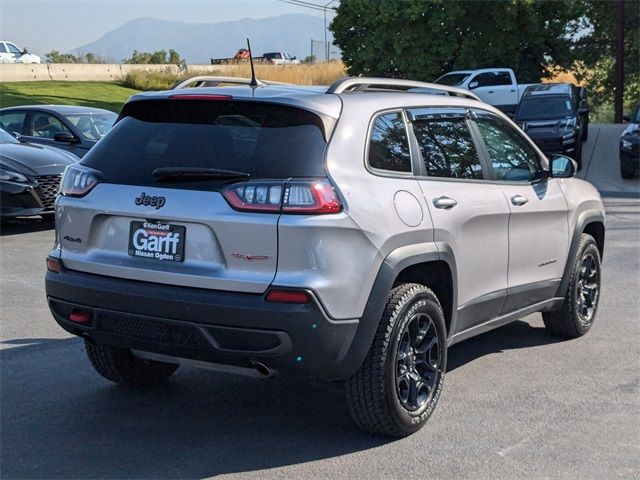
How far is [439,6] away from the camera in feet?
116

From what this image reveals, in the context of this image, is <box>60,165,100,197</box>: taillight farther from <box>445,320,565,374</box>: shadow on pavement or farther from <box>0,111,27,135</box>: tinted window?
<box>0,111,27,135</box>: tinted window

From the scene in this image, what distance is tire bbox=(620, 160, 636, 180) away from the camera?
61.1 feet

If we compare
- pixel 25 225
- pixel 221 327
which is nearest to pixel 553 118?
pixel 25 225

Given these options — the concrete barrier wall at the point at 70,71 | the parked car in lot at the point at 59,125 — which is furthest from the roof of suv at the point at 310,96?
the concrete barrier wall at the point at 70,71

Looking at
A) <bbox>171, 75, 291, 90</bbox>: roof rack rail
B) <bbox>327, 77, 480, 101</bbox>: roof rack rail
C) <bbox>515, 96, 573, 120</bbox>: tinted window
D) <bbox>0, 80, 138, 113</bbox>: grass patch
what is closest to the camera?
<bbox>327, 77, 480, 101</bbox>: roof rack rail

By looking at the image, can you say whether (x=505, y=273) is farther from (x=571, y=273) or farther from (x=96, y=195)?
(x=96, y=195)

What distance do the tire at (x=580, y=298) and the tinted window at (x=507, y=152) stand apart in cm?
83

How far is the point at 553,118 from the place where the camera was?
21.1 m

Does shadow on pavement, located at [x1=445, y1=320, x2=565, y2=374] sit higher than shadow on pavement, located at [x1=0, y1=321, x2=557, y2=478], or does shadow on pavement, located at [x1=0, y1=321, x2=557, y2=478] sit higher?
shadow on pavement, located at [x1=0, y1=321, x2=557, y2=478]

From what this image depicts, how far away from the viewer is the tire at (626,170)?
18.6 meters

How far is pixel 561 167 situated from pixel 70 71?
38.7 meters

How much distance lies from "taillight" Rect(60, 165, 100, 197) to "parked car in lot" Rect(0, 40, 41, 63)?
45.4 meters

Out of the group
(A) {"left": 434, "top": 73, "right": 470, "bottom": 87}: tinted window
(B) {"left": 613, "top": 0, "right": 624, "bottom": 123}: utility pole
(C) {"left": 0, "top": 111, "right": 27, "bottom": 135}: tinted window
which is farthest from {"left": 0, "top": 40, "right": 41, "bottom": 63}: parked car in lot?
(C) {"left": 0, "top": 111, "right": 27, "bottom": 135}: tinted window

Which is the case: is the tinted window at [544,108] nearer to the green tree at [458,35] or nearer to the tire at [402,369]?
the green tree at [458,35]
